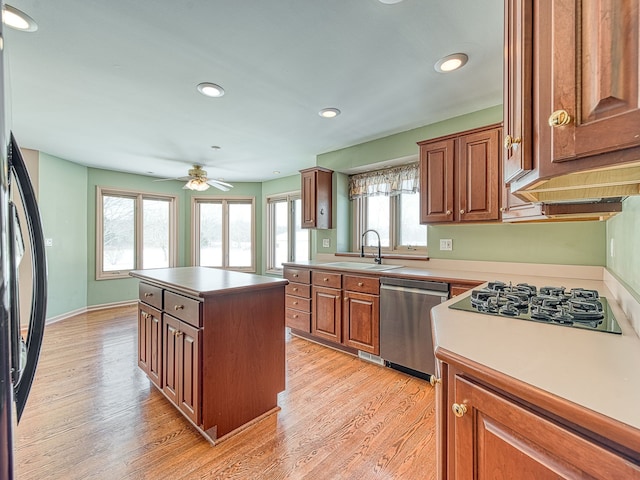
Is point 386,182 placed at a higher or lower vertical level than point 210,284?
higher

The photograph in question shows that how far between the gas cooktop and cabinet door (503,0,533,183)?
574mm

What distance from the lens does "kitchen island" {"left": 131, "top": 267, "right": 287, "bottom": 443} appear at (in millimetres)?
1652

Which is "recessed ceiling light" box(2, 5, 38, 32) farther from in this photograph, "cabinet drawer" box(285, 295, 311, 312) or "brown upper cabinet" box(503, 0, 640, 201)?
"cabinet drawer" box(285, 295, 311, 312)

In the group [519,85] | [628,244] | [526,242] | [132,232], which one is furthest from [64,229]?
[628,244]

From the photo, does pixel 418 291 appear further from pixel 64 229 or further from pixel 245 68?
pixel 64 229

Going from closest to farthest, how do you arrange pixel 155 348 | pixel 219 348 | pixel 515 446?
pixel 515 446
pixel 219 348
pixel 155 348

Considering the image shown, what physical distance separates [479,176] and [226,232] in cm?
496

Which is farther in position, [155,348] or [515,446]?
[155,348]

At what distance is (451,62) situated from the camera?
191 centimetres

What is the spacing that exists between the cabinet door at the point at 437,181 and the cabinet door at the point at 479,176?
8cm

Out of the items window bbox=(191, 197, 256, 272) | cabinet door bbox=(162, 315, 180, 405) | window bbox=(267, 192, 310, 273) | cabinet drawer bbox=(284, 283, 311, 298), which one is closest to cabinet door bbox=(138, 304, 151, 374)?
cabinet door bbox=(162, 315, 180, 405)

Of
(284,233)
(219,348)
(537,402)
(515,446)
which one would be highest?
(284,233)

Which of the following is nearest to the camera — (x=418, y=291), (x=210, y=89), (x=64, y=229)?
(x=210, y=89)

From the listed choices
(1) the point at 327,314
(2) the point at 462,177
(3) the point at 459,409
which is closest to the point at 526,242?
(2) the point at 462,177
